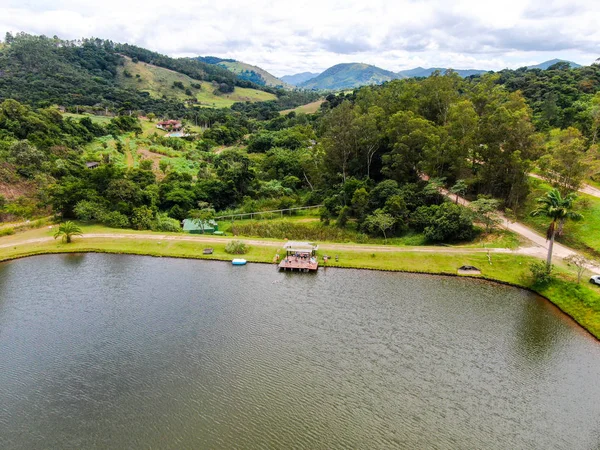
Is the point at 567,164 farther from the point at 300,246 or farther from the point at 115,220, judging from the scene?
the point at 115,220

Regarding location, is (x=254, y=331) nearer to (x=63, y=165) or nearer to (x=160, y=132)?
(x=63, y=165)

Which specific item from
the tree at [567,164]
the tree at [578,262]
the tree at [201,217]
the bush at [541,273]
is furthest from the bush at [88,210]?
the tree at [567,164]

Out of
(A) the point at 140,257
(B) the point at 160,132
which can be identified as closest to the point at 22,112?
(B) the point at 160,132

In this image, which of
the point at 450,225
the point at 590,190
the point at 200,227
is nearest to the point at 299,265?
the point at 450,225

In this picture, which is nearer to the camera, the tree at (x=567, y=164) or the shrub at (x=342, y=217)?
the tree at (x=567, y=164)

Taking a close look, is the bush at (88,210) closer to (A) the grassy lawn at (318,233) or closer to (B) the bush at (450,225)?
(A) the grassy lawn at (318,233)

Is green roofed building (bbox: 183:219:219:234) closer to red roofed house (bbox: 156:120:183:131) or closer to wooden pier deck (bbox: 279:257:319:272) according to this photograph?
wooden pier deck (bbox: 279:257:319:272)

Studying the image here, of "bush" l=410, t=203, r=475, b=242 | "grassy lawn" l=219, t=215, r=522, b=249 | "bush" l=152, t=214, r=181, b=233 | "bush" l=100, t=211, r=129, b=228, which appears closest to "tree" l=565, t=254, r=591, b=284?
"grassy lawn" l=219, t=215, r=522, b=249
